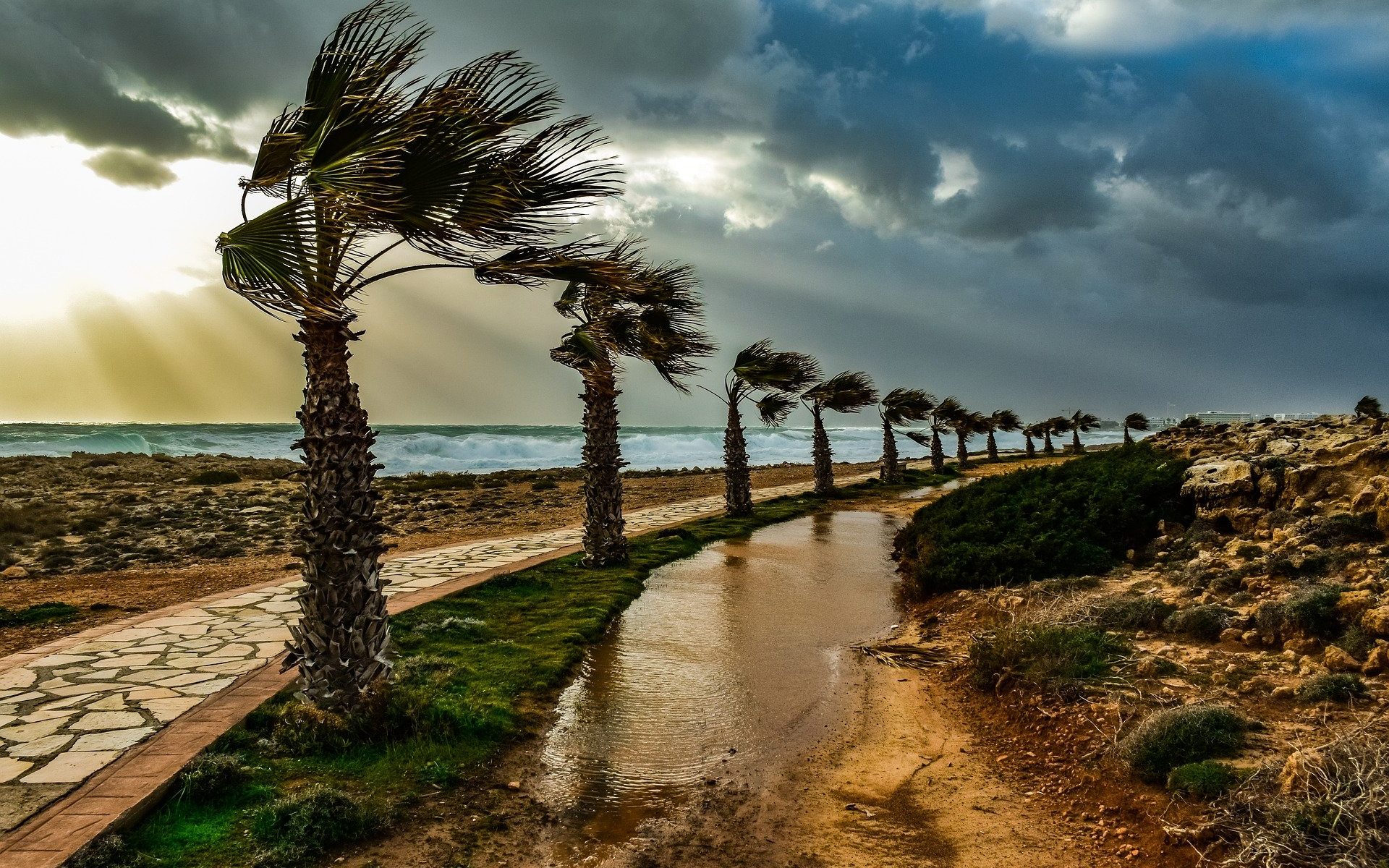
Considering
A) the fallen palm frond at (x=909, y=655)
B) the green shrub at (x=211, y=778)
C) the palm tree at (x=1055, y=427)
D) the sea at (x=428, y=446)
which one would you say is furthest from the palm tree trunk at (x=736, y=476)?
the palm tree at (x=1055, y=427)

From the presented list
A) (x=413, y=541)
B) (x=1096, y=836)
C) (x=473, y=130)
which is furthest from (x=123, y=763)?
(x=413, y=541)

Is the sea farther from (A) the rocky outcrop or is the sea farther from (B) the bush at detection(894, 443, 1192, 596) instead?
(A) the rocky outcrop

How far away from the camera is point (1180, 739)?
4.13 metres

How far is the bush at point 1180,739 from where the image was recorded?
4.07 meters

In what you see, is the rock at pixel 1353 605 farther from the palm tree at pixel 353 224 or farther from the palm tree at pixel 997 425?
the palm tree at pixel 997 425

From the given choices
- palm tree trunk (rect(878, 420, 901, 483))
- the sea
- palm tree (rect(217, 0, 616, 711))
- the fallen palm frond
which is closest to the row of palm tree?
palm tree (rect(217, 0, 616, 711))

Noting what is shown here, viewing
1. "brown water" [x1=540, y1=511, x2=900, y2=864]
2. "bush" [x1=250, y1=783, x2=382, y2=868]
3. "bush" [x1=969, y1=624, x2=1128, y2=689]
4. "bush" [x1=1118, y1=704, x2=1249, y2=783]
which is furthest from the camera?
"bush" [x1=969, y1=624, x2=1128, y2=689]

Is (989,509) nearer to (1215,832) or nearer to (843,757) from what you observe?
(843,757)

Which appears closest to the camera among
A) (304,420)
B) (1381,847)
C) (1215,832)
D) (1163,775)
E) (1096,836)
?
(1381,847)

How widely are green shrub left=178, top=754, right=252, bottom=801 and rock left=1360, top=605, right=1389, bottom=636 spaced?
7.60m

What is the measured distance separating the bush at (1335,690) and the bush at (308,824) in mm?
5720

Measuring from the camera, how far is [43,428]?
216ft

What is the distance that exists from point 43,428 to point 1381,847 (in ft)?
293

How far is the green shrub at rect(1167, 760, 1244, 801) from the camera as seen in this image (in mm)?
3680
